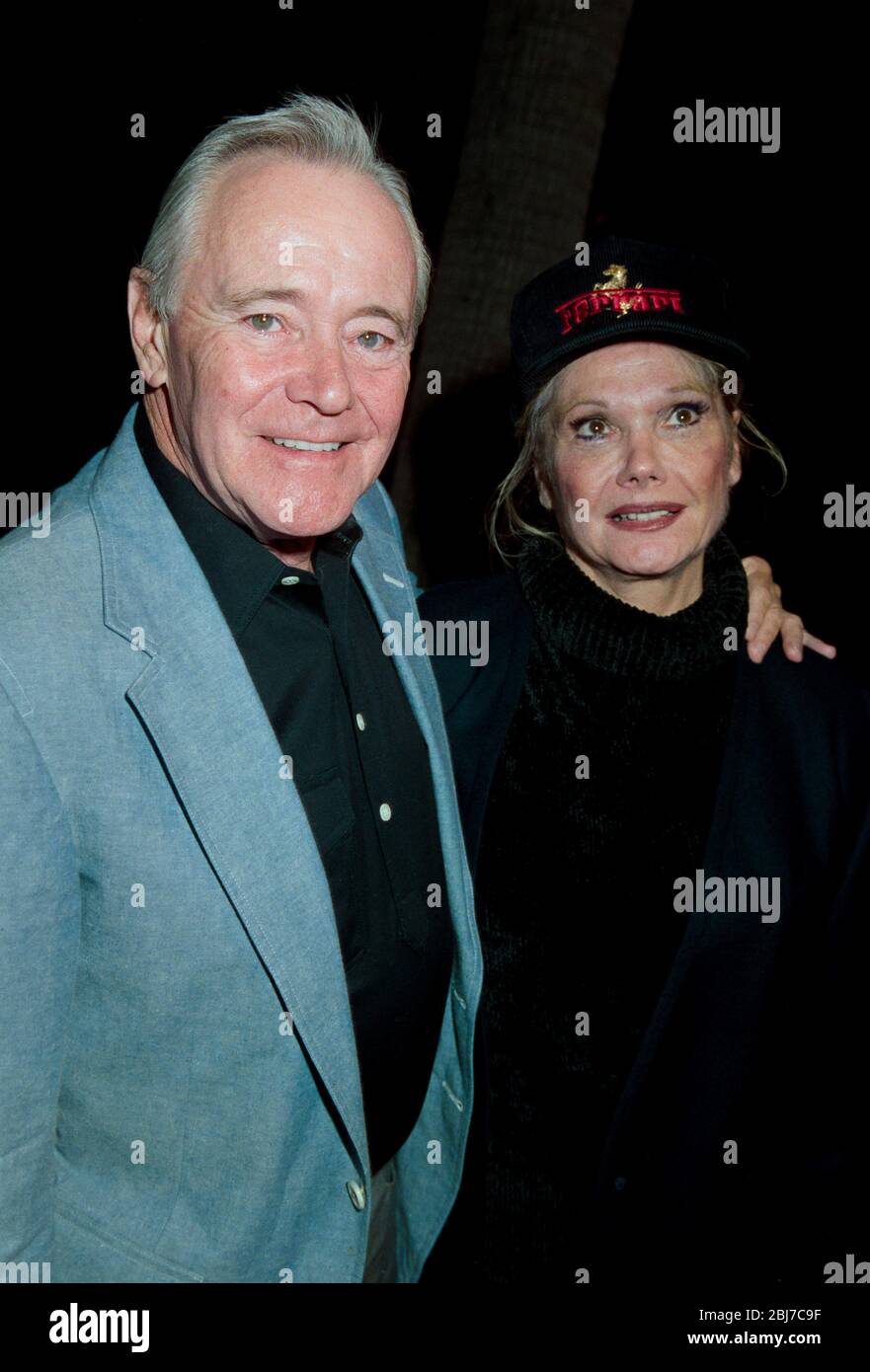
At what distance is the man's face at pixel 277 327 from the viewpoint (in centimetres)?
166

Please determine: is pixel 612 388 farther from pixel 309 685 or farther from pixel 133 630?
pixel 133 630

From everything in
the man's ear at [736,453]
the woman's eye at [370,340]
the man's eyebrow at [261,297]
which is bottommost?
the man's ear at [736,453]

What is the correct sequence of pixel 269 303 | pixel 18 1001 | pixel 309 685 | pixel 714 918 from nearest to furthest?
pixel 18 1001
pixel 269 303
pixel 309 685
pixel 714 918

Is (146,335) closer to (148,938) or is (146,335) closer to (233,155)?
(233,155)

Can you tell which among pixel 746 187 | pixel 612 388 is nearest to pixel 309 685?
pixel 612 388

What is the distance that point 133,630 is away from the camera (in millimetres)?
1536

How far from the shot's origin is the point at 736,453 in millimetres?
2463

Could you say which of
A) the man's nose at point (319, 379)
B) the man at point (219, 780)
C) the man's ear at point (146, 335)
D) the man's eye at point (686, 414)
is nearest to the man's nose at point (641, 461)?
the man's eye at point (686, 414)

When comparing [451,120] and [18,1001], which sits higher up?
[451,120]

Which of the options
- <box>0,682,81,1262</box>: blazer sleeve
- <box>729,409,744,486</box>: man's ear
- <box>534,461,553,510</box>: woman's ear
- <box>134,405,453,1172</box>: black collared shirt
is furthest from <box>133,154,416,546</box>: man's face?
<box>729,409,744,486</box>: man's ear

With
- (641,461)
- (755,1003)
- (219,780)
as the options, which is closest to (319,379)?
(219,780)

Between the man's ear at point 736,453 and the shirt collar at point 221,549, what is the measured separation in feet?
4.32

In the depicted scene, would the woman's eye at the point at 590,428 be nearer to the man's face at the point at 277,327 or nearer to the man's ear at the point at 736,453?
the man's ear at the point at 736,453

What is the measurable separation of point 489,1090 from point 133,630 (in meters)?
1.49
